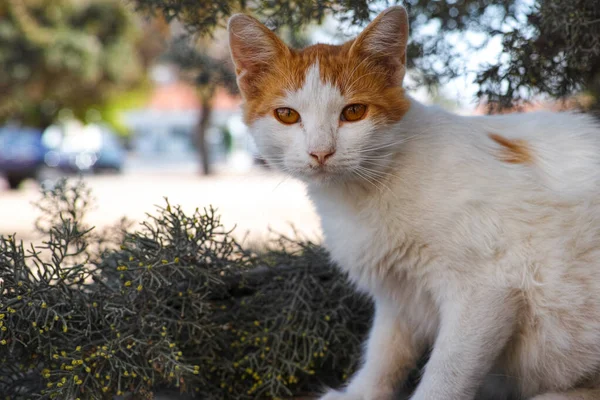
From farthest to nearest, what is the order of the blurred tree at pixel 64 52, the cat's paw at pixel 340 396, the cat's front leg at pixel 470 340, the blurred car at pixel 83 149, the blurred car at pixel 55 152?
the blurred car at pixel 83 149 → the blurred car at pixel 55 152 → the blurred tree at pixel 64 52 → the cat's paw at pixel 340 396 → the cat's front leg at pixel 470 340

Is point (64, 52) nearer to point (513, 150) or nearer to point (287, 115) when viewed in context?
point (287, 115)

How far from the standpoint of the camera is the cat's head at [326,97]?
161 centimetres

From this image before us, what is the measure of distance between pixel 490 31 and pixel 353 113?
0.88 meters

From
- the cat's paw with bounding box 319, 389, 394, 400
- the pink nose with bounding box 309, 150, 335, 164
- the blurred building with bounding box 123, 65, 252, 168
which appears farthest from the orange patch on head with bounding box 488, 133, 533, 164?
the blurred building with bounding box 123, 65, 252, 168

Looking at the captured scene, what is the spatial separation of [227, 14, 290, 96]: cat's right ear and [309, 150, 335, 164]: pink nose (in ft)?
1.18

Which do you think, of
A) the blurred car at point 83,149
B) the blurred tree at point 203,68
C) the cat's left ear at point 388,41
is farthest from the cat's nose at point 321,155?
the blurred car at point 83,149

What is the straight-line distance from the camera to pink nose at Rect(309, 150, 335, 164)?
1.56 m

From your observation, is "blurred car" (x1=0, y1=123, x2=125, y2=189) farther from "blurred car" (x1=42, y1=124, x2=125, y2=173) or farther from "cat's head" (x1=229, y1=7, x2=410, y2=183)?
"cat's head" (x1=229, y1=7, x2=410, y2=183)

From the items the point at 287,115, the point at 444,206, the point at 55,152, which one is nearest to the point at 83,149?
the point at 55,152

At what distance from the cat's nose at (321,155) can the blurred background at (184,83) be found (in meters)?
0.18

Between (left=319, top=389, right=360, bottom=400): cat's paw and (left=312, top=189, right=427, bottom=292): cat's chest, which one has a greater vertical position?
(left=312, top=189, right=427, bottom=292): cat's chest

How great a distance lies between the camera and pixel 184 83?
3.64 meters

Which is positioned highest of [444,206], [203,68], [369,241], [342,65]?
[203,68]

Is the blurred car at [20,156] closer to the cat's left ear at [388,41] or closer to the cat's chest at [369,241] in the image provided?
the cat's chest at [369,241]
